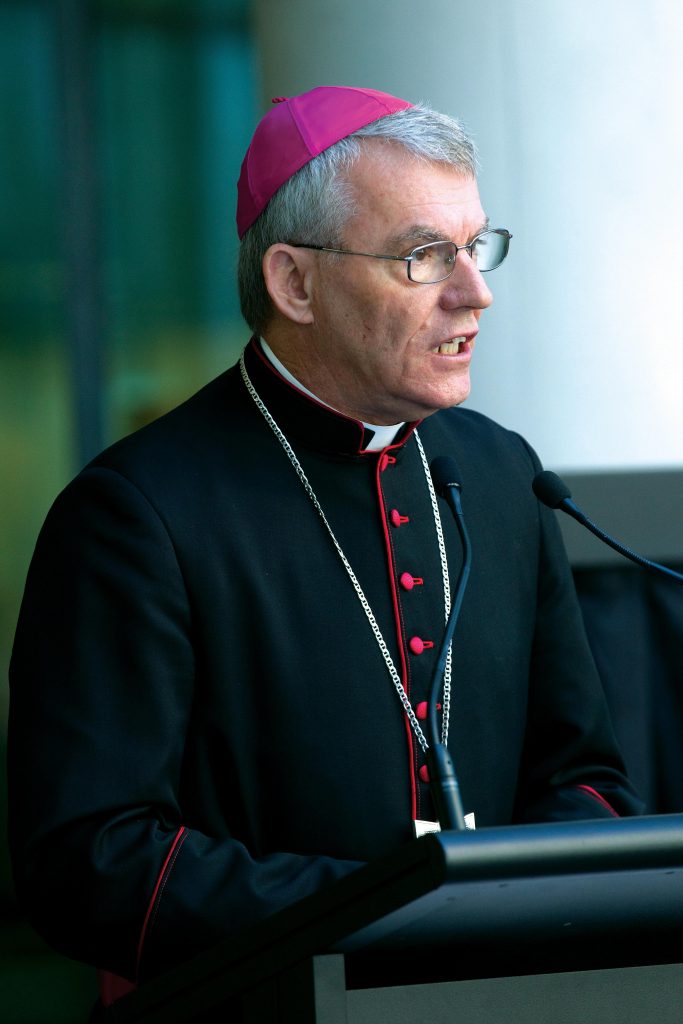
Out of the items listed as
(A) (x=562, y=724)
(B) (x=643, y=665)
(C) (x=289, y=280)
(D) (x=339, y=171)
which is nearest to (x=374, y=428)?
(C) (x=289, y=280)

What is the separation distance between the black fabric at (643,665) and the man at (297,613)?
1.26ft

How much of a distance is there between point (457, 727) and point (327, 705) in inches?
8.0

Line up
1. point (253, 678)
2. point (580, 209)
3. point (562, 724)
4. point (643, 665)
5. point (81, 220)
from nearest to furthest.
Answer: point (253, 678), point (562, 724), point (643, 665), point (580, 209), point (81, 220)

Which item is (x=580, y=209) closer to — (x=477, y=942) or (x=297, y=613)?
(x=297, y=613)

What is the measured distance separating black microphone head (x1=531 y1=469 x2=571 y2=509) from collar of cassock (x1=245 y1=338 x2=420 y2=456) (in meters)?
0.37

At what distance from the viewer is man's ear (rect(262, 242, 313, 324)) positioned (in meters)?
1.97

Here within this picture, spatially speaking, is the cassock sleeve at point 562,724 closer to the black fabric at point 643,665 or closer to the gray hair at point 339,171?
the black fabric at point 643,665

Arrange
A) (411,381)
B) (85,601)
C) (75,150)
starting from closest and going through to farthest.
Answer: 1. (85,601)
2. (411,381)
3. (75,150)

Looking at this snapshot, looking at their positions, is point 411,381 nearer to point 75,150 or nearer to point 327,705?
point 327,705

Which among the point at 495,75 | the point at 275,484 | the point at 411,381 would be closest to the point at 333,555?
the point at 275,484

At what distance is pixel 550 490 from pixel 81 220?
2504 mm

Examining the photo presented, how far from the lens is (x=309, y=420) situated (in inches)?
77.5

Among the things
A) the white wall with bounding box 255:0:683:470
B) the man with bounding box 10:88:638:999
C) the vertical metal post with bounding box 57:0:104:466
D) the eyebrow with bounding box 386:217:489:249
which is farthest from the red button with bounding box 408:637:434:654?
the vertical metal post with bounding box 57:0:104:466

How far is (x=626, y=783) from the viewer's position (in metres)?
2.10
